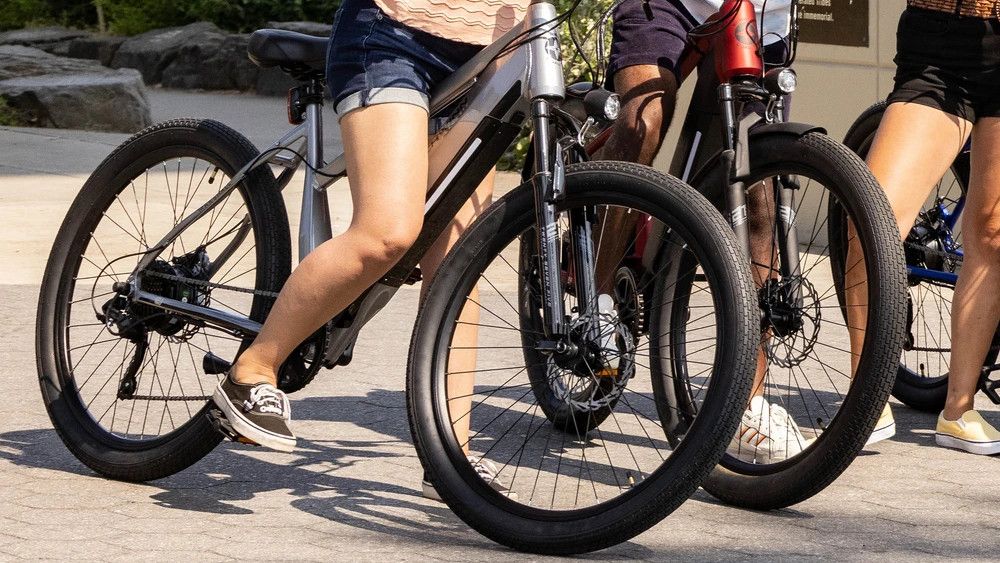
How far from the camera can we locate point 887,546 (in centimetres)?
367

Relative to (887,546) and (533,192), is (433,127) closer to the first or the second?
(533,192)

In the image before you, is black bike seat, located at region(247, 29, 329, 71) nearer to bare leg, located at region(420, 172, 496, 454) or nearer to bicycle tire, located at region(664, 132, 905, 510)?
bare leg, located at region(420, 172, 496, 454)

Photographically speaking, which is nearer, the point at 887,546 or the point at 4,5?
the point at 887,546

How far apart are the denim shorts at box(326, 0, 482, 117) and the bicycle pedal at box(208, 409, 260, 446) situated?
2.56 ft

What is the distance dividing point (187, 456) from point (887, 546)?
173cm

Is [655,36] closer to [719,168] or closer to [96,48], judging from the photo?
[719,168]

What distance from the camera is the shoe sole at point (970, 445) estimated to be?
4.52 meters

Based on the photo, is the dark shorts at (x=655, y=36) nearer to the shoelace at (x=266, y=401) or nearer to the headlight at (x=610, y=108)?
the headlight at (x=610, y=108)

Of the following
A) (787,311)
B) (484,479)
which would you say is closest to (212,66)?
(787,311)

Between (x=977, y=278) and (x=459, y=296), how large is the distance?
1.72 metres

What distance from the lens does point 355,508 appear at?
3.98m

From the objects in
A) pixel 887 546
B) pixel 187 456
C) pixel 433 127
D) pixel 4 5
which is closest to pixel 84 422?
pixel 187 456

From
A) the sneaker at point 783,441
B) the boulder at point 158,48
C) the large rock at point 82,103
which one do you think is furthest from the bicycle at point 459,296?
the boulder at point 158,48

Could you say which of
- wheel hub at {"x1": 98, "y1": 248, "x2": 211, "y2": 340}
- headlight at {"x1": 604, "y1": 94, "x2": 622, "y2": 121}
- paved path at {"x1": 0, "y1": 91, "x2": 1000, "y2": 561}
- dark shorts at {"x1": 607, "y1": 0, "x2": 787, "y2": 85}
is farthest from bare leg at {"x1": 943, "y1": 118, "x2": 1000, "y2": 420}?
wheel hub at {"x1": 98, "y1": 248, "x2": 211, "y2": 340}
